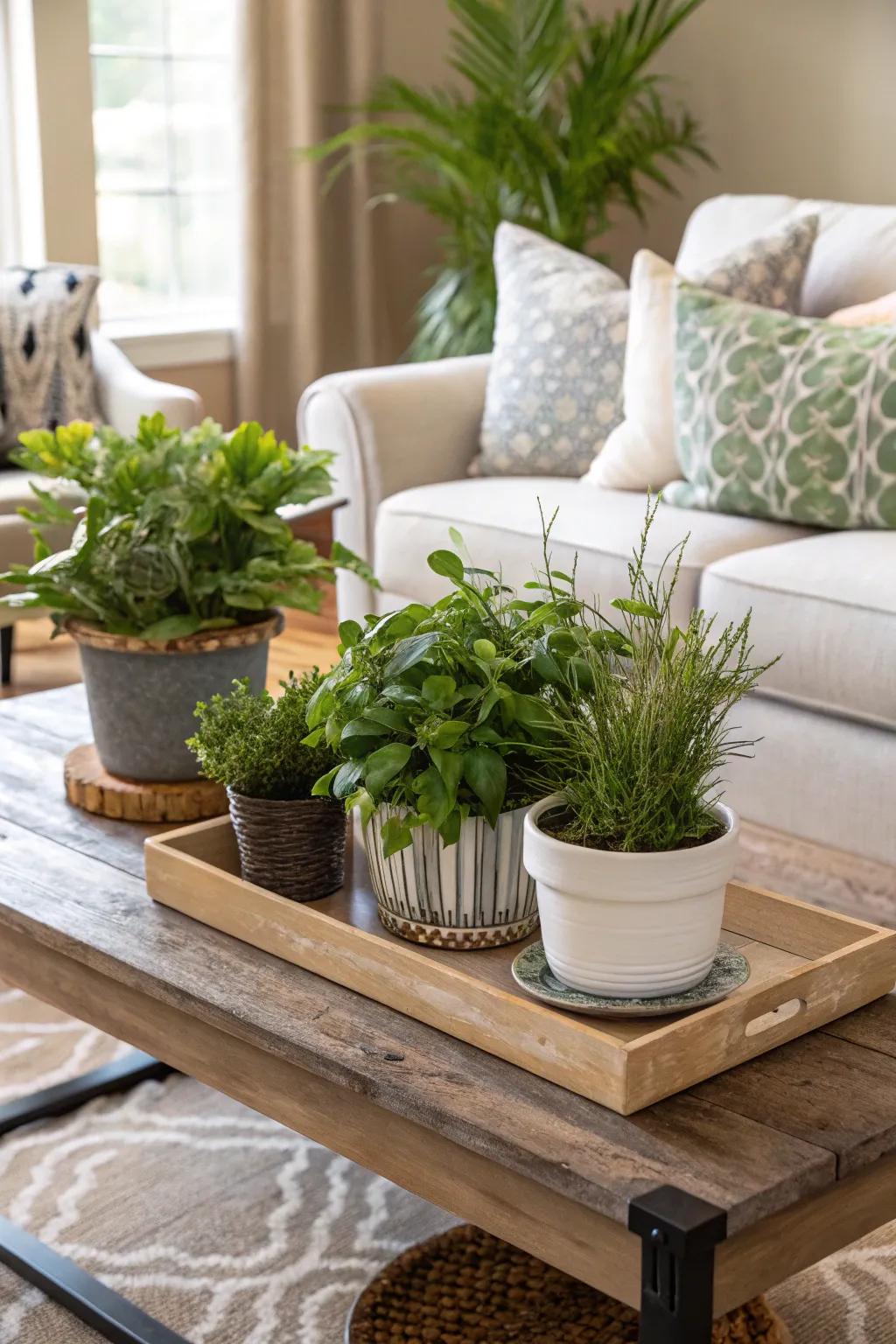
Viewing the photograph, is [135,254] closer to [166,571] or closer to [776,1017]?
[166,571]

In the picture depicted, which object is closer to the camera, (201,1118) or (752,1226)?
(752,1226)

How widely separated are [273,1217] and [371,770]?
0.67 metres

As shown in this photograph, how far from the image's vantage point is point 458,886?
112cm

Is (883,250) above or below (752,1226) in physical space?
above

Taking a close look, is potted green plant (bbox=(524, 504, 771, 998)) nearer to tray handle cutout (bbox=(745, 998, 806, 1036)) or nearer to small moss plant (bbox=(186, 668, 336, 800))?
tray handle cutout (bbox=(745, 998, 806, 1036))

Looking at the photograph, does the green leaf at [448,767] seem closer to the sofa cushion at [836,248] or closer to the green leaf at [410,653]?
the green leaf at [410,653]

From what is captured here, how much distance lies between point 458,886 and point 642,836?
0.59 ft

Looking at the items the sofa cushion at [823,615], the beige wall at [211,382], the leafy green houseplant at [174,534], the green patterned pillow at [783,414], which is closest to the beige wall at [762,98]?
the beige wall at [211,382]

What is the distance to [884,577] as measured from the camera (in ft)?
7.07

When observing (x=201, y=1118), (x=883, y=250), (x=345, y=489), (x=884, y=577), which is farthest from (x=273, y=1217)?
(x=883, y=250)

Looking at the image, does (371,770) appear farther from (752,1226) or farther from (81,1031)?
(81,1031)

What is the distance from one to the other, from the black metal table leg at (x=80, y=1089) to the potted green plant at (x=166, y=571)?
0.42m

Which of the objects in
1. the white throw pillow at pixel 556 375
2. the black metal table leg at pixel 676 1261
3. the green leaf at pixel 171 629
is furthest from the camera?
the white throw pillow at pixel 556 375

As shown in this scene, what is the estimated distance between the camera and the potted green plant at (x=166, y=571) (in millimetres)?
1453
